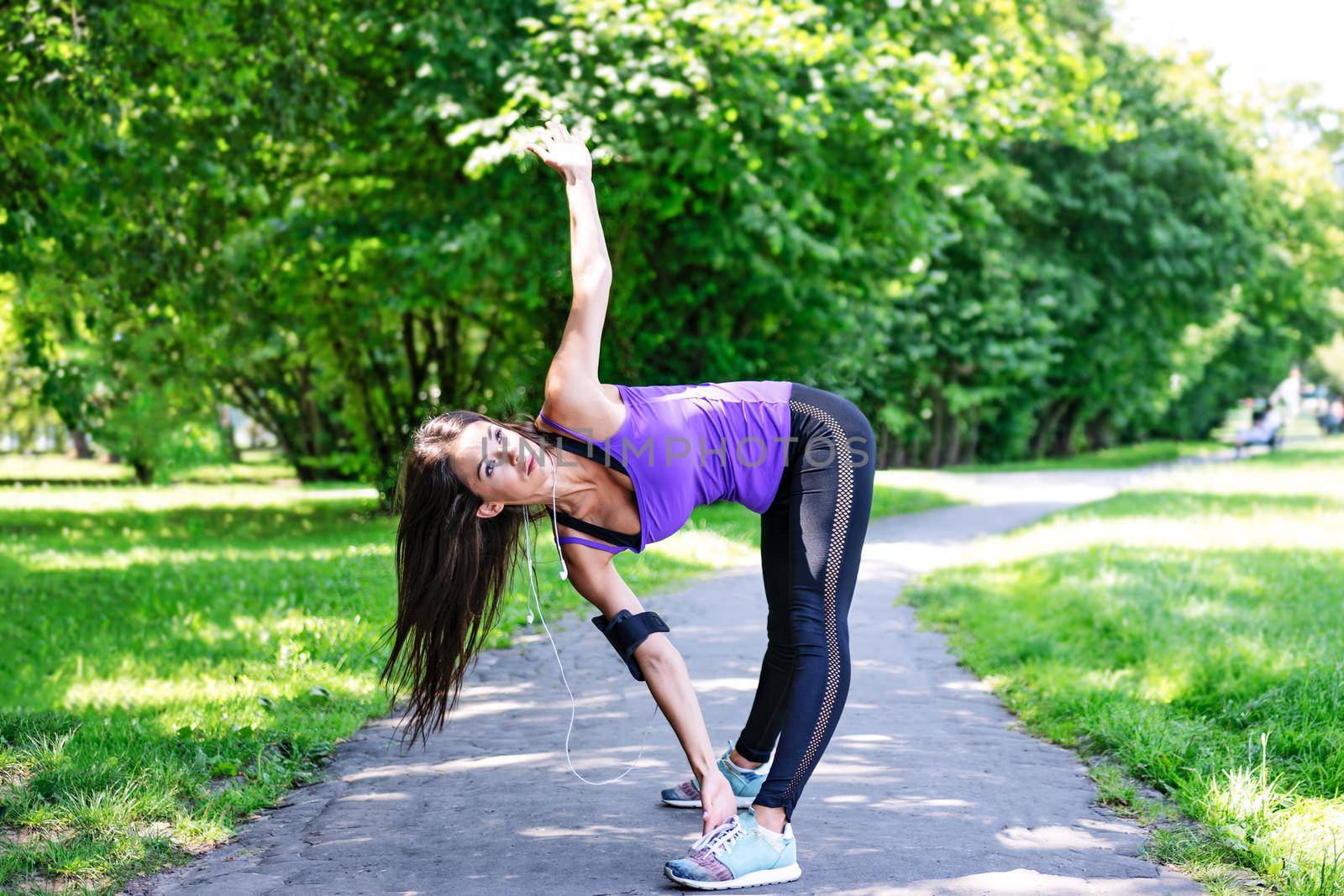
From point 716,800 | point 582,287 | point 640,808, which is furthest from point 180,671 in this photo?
point 582,287

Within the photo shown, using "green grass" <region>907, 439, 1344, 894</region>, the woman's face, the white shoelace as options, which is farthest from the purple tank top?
"green grass" <region>907, 439, 1344, 894</region>

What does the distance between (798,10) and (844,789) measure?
33.5 feet

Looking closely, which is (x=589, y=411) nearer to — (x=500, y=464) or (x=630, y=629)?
(x=500, y=464)

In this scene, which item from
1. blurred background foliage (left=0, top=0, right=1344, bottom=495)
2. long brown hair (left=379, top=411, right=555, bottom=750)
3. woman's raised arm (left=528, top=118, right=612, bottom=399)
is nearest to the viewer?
woman's raised arm (left=528, top=118, right=612, bottom=399)

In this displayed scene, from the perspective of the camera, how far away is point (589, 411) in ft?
11.6

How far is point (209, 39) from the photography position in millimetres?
12320

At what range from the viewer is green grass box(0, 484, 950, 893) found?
162 inches

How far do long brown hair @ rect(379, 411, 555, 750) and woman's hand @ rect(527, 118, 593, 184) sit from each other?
77 centimetres

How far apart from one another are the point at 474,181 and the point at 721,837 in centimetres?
1238

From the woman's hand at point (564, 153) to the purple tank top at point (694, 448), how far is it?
2.06 feet

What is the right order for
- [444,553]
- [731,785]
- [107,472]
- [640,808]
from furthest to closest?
1. [107,472]
2. [640,808]
3. [731,785]
4. [444,553]

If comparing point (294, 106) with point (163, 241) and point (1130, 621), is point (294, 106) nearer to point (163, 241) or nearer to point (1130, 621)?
point (163, 241)

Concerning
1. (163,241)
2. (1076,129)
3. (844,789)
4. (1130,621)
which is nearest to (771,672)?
(844,789)

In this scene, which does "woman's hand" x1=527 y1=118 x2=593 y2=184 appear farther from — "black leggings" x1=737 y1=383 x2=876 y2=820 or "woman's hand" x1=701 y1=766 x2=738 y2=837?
"woman's hand" x1=701 y1=766 x2=738 y2=837
